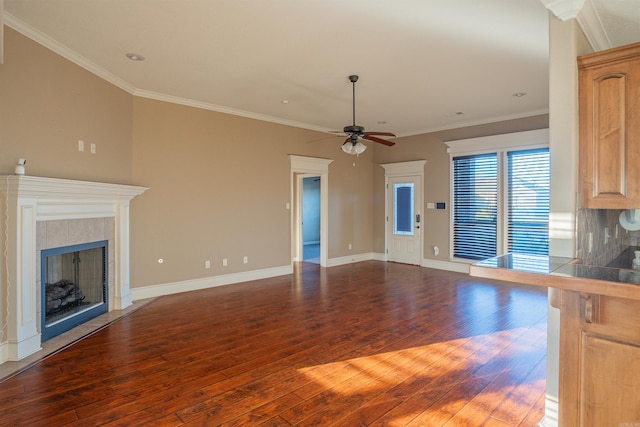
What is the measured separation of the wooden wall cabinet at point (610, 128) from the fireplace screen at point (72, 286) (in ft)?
15.3

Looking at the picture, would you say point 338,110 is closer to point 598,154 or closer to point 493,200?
point 493,200

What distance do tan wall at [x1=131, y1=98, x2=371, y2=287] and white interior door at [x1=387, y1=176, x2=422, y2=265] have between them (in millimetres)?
2184

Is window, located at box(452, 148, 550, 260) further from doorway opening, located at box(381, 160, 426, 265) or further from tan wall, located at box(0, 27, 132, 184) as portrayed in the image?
tan wall, located at box(0, 27, 132, 184)

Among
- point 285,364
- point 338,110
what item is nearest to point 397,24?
point 338,110

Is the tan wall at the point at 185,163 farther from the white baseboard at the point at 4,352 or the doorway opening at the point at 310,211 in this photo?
the doorway opening at the point at 310,211

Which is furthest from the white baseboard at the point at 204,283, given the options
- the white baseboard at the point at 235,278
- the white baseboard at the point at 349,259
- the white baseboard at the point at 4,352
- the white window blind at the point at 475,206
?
the white window blind at the point at 475,206

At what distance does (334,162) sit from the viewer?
757 centimetres

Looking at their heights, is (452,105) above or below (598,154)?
above

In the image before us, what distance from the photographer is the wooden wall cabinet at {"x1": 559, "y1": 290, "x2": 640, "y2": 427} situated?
1.64 meters

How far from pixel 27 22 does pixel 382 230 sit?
702cm

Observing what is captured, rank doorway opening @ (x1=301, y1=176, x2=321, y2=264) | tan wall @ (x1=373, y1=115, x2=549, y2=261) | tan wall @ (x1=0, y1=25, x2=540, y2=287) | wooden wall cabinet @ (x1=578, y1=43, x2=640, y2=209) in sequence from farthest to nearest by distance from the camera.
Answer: doorway opening @ (x1=301, y1=176, x2=321, y2=264), tan wall @ (x1=373, y1=115, x2=549, y2=261), tan wall @ (x1=0, y1=25, x2=540, y2=287), wooden wall cabinet @ (x1=578, y1=43, x2=640, y2=209)

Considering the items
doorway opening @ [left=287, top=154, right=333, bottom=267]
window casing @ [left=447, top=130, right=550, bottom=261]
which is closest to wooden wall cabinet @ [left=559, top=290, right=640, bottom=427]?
window casing @ [left=447, top=130, right=550, bottom=261]

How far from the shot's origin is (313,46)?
3516 millimetres

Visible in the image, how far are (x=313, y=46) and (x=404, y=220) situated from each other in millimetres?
5209
